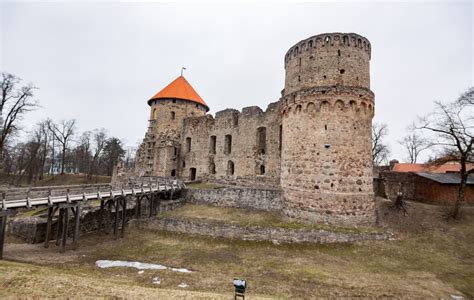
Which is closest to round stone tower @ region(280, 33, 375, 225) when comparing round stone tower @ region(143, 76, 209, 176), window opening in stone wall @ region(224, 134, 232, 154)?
window opening in stone wall @ region(224, 134, 232, 154)

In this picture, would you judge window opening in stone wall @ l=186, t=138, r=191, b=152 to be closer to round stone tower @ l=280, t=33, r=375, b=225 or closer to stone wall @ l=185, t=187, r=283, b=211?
stone wall @ l=185, t=187, r=283, b=211

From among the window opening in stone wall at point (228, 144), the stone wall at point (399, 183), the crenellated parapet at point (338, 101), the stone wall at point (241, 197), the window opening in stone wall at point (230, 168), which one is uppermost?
the crenellated parapet at point (338, 101)

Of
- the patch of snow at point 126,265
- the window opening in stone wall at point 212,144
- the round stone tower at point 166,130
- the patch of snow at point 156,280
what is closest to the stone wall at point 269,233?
the patch of snow at point 126,265

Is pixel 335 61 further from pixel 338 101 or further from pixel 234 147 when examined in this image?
pixel 234 147

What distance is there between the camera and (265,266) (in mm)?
9641

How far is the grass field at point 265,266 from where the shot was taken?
693 centimetres

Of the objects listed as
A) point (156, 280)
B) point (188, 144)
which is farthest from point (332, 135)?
point (188, 144)

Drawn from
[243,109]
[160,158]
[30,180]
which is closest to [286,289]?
[243,109]

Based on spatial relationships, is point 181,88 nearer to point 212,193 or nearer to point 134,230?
point 212,193

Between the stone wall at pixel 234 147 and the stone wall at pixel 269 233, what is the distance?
22.5ft

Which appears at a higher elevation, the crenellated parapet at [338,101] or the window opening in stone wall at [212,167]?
the crenellated parapet at [338,101]

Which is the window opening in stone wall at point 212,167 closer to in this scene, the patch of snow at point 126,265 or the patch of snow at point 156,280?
the patch of snow at point 126,265

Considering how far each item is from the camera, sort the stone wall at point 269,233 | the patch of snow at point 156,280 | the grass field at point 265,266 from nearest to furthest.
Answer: the grass field at point 265,266
the patch of snow at point 156,280
the stone wall at point 269,233

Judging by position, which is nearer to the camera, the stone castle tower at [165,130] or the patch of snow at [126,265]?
the patch of snow at [126,265]
